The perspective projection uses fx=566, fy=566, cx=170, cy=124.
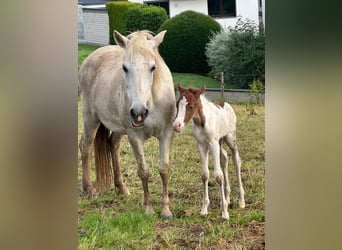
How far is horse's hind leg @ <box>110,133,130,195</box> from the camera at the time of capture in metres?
2.75

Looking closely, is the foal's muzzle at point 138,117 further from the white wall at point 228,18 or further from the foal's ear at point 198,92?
the white wall at point 228,18

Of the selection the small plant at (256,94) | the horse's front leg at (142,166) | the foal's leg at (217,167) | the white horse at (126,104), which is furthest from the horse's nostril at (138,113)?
the small plant at (256,94)

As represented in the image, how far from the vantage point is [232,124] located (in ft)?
8.79

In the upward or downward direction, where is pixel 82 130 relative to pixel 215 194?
upward

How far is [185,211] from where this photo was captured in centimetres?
270

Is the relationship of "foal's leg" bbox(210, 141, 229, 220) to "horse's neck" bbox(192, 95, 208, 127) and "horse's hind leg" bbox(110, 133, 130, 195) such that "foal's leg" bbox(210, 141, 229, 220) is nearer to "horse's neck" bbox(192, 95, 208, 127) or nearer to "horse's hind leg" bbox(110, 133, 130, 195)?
"horse's neck" bbox(192, 95, 208, 127)

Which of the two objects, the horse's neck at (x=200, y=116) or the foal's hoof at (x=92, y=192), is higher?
the horse's neck at (x=200, y=116)

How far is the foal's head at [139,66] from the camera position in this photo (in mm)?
2580

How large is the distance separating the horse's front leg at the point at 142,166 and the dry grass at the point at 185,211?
0.03 metres

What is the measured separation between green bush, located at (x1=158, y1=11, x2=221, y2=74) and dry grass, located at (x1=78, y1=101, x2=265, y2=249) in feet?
0.94

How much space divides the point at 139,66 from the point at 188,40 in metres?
0.30
